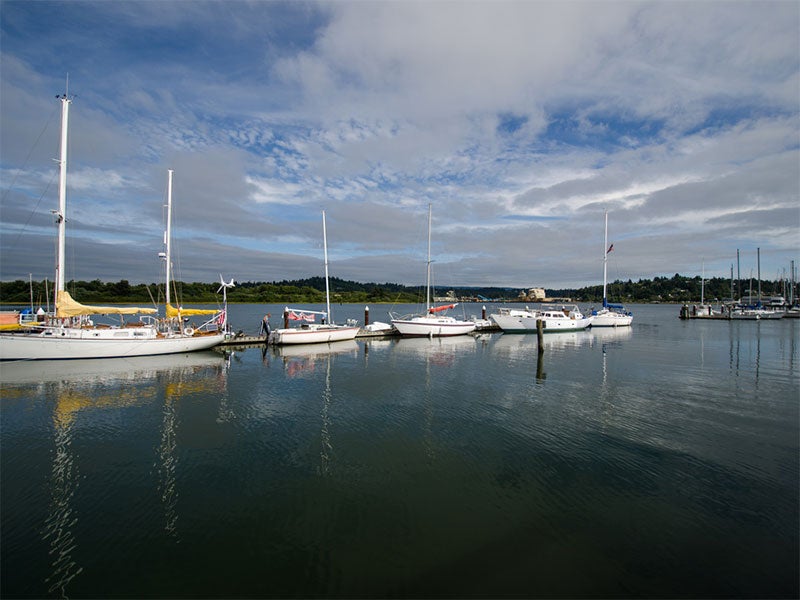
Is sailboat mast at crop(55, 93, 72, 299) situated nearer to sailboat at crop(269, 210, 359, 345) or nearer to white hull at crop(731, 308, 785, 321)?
sailboat at crop(269, 210, 359, 345)

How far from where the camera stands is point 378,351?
33.2 meters

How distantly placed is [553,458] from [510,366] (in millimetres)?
15667

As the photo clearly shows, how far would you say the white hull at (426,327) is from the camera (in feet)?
140

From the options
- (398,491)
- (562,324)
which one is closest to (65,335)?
(398,491)

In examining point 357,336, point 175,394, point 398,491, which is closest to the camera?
point 398,491

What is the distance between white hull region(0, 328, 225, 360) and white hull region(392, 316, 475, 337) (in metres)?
22.0

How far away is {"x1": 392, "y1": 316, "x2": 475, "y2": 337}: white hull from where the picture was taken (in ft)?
140

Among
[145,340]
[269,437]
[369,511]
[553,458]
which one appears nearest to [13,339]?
[145,340]

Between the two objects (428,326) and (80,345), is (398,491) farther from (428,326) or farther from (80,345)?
(428,326)

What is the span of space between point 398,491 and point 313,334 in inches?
1104

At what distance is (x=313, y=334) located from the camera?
35781 millimetres

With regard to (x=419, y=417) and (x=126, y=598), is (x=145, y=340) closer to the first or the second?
(x=419, y=417)

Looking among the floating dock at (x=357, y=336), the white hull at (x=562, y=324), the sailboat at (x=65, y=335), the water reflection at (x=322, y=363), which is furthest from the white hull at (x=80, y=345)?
the white hull at (x=562, y=324)

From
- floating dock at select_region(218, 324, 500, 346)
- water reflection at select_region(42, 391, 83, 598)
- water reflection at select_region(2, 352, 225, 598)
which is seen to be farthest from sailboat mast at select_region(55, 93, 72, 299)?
water reflection at select_region(42, 391, 83, 598)
